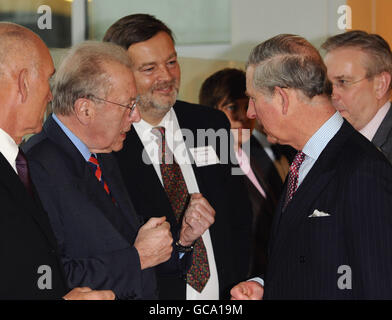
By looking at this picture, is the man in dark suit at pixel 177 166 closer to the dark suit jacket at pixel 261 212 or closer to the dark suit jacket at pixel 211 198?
the dark suit jacket at pixel 211 198

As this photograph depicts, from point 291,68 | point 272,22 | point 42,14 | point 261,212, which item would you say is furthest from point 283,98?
point 42,14

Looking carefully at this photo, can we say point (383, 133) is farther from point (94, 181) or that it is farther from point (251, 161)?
point (94, 181)

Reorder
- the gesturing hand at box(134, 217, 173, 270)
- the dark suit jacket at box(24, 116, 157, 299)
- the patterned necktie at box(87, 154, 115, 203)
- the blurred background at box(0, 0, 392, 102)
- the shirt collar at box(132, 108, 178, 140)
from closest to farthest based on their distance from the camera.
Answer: the dark suit jacket at box(24, 116, 157, 299) → the gesturing hand at box(134, 217, 173, 270) → the patterned necktie at box(87, 154, 115, 203) → the shirt collar at box(132, 108, 178, 140) → the blurred background at box(0, 0, 392, 102)

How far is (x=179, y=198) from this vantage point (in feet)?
9.45

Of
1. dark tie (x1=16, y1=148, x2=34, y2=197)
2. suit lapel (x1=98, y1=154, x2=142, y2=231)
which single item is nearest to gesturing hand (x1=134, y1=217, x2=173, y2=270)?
suit lapel (x1=98, y1=154, x2=142, y2=231)

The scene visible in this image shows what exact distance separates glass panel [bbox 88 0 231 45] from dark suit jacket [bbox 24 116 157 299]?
4388 mm

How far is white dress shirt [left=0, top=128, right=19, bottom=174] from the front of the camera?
1762mm

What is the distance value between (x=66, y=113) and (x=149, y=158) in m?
0.70

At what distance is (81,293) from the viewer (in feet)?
6.05

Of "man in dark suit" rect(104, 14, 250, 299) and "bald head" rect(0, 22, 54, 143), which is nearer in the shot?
"bald head" rect(0, 22, 54, 143)

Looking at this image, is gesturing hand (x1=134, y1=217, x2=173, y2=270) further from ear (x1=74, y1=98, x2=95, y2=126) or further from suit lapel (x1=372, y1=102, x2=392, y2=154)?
suit lapel (x1=372, y1=102, x2=392, y2=154)

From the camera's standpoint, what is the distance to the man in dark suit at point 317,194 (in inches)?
67.2

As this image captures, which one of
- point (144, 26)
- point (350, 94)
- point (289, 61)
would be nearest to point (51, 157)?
point (289, 61)
